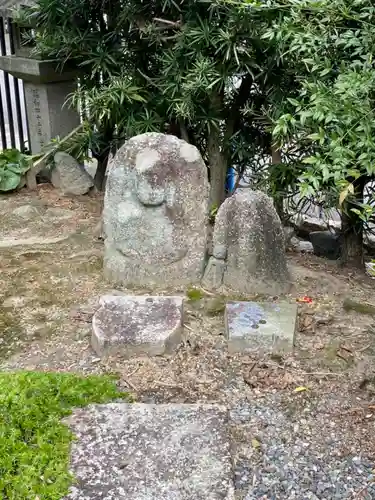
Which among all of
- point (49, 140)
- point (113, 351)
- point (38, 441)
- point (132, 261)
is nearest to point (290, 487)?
point (38, 441)

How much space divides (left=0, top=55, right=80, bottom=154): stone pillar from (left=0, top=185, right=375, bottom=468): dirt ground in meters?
2.03

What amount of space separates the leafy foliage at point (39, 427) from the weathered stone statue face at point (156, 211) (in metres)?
1.17

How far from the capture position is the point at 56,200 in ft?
20.8

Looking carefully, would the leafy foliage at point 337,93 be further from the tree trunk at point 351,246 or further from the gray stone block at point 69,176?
the gray stone block at point 69,176

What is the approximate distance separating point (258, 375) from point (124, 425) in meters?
0.93

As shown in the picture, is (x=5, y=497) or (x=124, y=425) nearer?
(x=5, y=497)

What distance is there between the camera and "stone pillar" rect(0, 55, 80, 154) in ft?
21.8

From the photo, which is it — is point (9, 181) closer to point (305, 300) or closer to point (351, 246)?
point (351, 246)

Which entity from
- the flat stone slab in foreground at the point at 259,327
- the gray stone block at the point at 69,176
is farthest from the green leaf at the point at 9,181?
the flat stone slab in foreground at the point at 259,327

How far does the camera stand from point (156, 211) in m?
4.32

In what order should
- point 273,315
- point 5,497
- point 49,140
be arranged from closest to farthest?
point 5,497, point 273,315, point 49,140

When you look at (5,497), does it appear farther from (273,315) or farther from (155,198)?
(155,198)

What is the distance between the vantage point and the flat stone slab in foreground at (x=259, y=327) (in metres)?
3.69

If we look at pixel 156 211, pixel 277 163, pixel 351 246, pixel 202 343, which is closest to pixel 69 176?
pixel 277 163
